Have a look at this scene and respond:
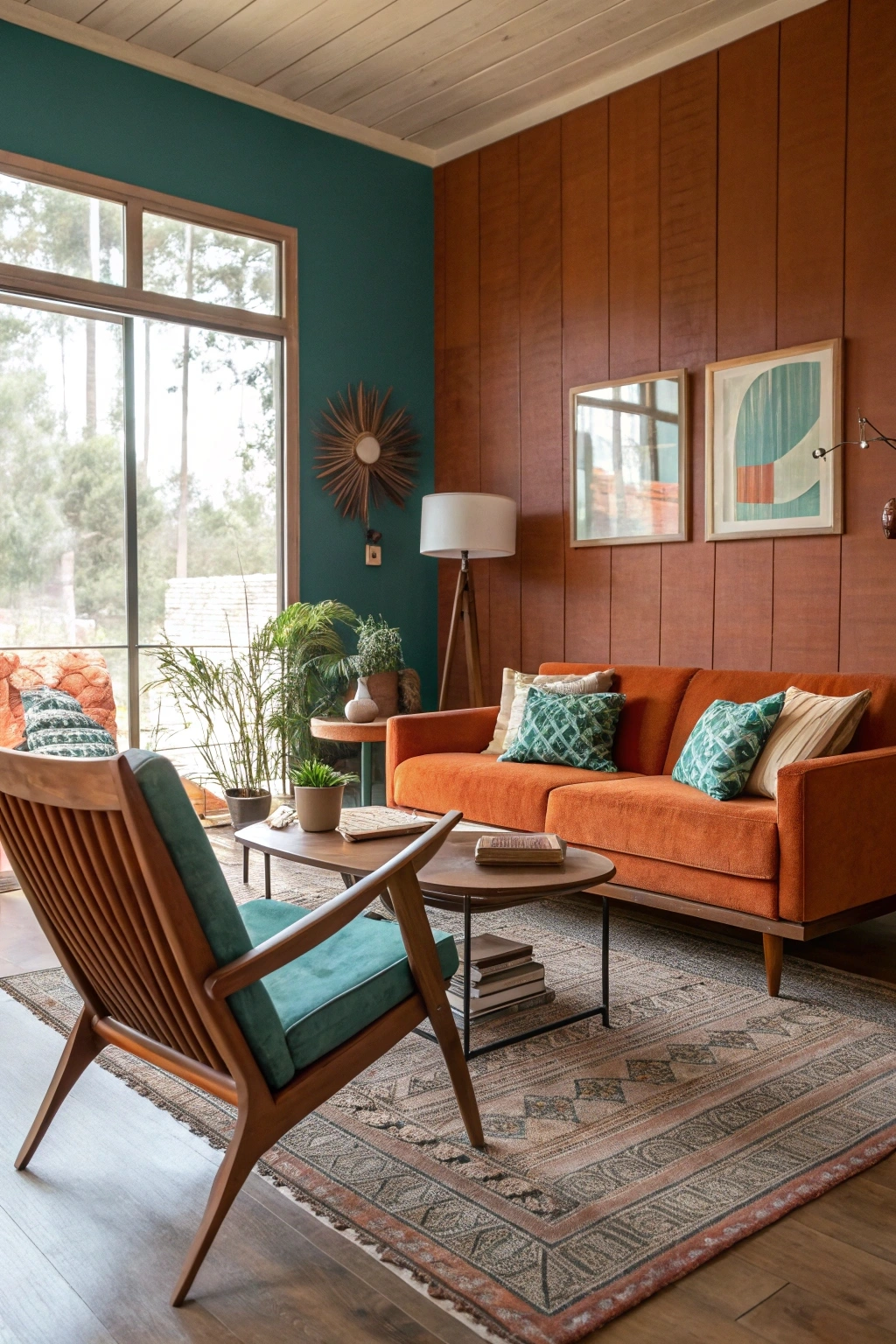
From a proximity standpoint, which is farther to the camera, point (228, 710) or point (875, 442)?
point (228, 710)

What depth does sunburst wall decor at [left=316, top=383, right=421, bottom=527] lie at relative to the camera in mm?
5363

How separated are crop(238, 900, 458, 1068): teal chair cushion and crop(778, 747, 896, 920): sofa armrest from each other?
3.79ft

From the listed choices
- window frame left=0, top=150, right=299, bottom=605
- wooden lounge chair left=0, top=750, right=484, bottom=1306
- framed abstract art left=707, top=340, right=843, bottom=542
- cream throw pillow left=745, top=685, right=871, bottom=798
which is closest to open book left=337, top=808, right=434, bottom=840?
wooden lounge chair left=0, top=750, right=484, bottom=1306

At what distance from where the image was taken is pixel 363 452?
5457 mm

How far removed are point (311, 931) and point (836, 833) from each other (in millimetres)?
1780

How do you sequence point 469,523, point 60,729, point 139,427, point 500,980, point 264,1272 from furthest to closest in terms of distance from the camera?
1. point 469,523
2. point 139,427
3. point 60,729
4. point 500,980
5. point 264,1272

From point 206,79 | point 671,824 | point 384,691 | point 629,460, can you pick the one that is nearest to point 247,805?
point 384,691

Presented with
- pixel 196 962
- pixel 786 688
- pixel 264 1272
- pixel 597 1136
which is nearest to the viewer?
pixel 196 962

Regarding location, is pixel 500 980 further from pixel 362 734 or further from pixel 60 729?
pixel 362 734

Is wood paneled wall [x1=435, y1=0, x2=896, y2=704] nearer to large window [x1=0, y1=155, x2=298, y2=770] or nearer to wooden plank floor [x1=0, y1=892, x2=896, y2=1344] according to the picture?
large window [x1=0, y1=155, x2=298, y2=770]

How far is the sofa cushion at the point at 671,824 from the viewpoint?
2.97 metres

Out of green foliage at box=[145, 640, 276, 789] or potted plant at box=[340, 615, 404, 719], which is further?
potted plant at box=[340, 615, 404, 719]

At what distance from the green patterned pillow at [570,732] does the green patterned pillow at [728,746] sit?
0.50 m

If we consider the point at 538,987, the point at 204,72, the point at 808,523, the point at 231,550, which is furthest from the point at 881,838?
the point at 204,72
